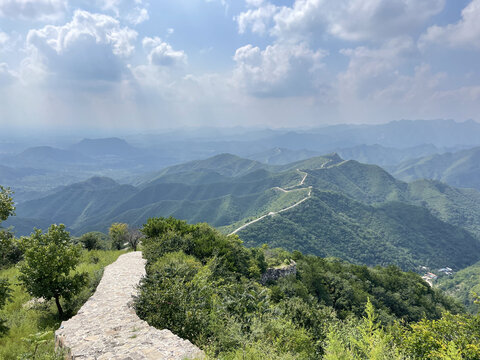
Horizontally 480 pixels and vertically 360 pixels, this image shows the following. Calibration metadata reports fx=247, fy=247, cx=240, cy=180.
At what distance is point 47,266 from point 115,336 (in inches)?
195

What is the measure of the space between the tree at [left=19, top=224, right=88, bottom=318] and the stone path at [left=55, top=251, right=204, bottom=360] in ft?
5.63

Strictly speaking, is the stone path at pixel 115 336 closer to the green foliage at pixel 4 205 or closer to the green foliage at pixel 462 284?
the green foliage at pixel 4 205

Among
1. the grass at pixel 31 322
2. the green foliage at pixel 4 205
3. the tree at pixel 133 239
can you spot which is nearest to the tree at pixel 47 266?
the grass at pixel 31 322

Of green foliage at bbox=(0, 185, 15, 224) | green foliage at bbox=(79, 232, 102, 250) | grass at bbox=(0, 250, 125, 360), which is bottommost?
green foliage at bbox=(79, 232, 102, 250)

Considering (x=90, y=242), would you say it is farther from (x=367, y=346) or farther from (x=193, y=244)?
(x=367, y=346)

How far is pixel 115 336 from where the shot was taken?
10312mm

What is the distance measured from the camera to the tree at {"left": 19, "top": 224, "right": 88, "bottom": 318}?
466 inches

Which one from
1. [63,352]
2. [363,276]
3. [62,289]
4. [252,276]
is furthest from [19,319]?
[363,276]

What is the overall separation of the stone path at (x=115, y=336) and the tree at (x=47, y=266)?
1.72m

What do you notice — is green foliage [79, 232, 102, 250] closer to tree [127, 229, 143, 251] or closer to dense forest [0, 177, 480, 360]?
tree [127, 229, 143, 251]

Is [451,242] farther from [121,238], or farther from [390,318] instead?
[121,238]

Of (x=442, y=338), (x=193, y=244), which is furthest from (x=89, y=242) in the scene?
(x=442, y=338)

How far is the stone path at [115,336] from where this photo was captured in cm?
898

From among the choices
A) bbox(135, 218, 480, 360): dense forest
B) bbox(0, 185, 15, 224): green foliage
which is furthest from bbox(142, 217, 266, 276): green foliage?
bbox(0, 185, 15, 224): green foliage
